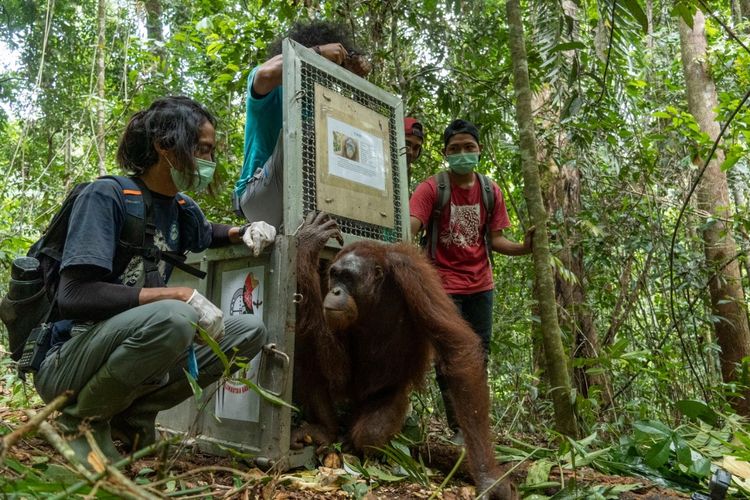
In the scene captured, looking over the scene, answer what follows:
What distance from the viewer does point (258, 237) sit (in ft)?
8.03

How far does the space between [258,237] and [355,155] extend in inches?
30.4

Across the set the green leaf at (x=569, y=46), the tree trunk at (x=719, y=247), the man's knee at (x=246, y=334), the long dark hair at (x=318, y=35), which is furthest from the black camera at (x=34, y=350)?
the tree trunk at (x=719, y=247)

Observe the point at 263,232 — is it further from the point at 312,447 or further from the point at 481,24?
the point at 481,24

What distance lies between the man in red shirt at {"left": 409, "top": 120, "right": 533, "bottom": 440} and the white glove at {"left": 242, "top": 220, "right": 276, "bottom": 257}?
1.17 meters

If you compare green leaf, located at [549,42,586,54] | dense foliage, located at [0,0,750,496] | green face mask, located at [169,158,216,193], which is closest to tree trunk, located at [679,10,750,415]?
dense foliage, located at [0,0,750,496]

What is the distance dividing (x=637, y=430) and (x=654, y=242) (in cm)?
255

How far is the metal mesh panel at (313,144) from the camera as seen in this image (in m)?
2.70

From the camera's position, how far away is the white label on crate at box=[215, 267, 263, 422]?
8.33 ft

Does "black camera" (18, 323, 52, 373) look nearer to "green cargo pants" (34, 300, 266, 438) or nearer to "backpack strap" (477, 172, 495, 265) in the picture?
"green cargo pants" (34, 300, 266, 438)

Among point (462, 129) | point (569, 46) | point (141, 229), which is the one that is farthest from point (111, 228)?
point (569, 46)

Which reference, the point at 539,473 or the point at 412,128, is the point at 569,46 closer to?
the point at 412,128

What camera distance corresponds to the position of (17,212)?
598 centimetres

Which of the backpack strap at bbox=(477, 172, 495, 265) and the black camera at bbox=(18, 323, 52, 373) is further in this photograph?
the backpack strap at bbox=(477, 172, 495, 265)

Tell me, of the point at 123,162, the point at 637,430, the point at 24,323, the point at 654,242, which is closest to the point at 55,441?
the point at 24,323
